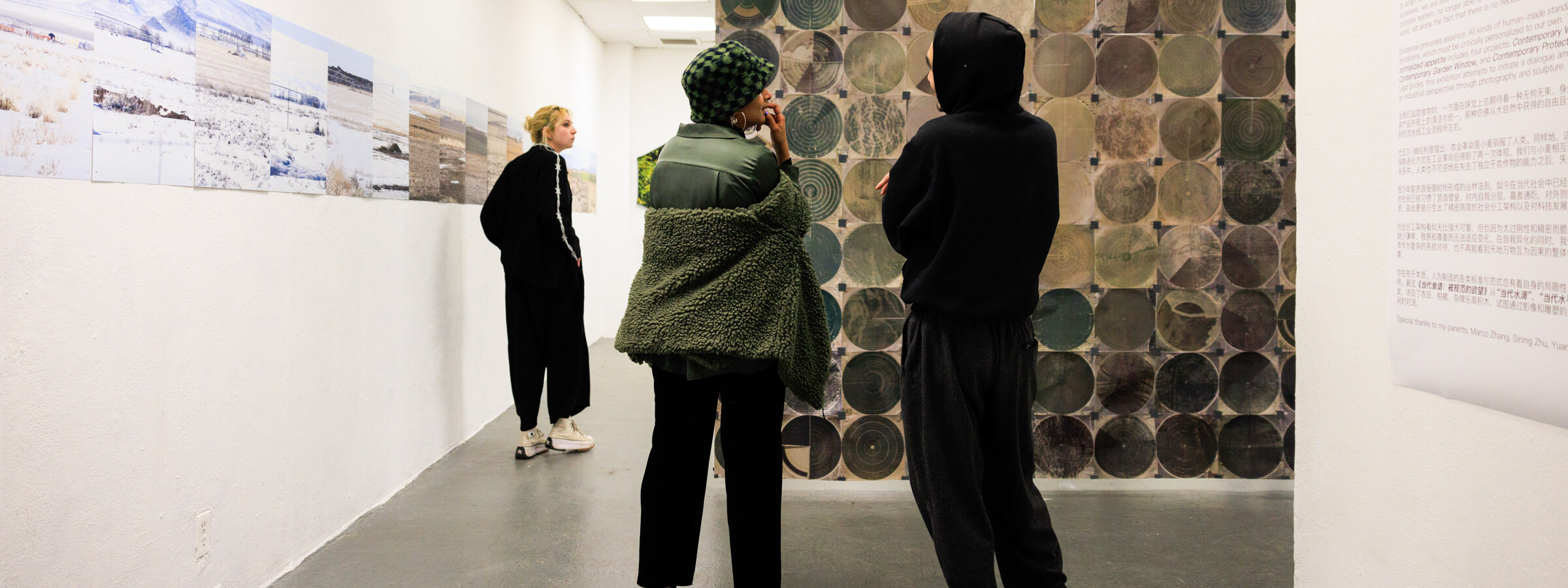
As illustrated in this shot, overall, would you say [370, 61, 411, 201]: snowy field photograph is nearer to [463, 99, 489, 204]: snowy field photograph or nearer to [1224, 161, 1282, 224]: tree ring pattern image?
[463, 99, 489, 204]: snowy field photograph

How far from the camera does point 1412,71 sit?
1.17m

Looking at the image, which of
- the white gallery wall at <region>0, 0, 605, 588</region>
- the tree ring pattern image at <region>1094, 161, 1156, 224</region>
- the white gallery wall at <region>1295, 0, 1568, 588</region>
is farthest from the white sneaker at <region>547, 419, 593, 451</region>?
the white gallery wall at <region>1295, 0, 1568, 588</region>

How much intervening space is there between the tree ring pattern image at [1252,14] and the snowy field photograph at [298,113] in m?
3.03

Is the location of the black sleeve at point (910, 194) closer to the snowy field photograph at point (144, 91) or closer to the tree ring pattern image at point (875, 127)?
the tree ring pattern image at point (875, 127)

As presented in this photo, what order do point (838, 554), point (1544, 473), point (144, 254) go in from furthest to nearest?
point (838, 554)
point (144, 254)
point (1544, 473)

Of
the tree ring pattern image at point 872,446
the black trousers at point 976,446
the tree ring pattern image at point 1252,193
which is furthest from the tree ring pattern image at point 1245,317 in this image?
the black trousers at point 976,446

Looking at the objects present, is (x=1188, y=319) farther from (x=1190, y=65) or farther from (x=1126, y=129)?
(x=1190, y=65)

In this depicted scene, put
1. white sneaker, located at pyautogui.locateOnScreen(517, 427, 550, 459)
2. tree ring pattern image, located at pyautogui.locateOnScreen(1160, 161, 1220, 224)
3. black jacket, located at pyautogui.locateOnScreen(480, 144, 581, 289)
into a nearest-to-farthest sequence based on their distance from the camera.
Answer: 1. tree ring pattern image, located at pyautogui.locateOnScreen(1160, 161, 1220, 224)
2. black jacket, located at pyautogui.locateOnScreen(480, 144, 581, 289)
3. white sneaker, located at pyautogui.locateOnScreen(517, 427, 550, 459)

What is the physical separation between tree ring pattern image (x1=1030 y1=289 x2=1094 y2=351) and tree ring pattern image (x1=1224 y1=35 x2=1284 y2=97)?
94 centimetres

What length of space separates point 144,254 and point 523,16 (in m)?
3.48

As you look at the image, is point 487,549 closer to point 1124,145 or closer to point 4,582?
point 4,582

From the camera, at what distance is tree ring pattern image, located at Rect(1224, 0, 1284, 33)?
10.1 ft

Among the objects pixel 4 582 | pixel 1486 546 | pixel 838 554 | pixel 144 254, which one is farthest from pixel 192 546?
pixel 1486 546

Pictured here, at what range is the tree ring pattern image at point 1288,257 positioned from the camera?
3158 millimetres
